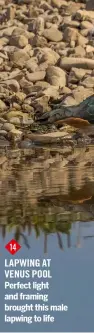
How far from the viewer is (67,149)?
8688mm

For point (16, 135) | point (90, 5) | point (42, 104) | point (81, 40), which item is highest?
point (90, 5)

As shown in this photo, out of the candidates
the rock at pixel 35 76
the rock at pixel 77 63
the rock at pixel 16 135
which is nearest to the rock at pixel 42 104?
the rock at pixel 35 76

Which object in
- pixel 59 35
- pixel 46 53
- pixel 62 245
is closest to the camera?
pixel 62 245

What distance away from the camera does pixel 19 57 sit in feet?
35.9

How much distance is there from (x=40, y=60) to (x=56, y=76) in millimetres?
643

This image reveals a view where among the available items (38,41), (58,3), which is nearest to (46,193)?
(38,41)

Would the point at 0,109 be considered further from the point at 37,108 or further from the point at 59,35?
the point at 59,35

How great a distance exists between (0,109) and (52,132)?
0.95m

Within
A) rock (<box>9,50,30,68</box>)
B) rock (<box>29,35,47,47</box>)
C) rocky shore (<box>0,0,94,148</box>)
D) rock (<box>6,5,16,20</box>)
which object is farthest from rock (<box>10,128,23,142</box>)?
rock (<box>6,5,16,20</box>)

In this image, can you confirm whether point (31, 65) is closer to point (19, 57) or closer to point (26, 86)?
point (19, 57)

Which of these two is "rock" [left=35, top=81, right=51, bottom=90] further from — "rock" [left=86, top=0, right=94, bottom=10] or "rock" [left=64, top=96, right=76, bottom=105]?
"rock" [left=86, top=0, right=94, bottom=10]

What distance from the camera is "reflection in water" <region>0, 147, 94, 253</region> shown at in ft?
16.0

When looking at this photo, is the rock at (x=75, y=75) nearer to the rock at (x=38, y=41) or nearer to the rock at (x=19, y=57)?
the rock at (x=19, y=57)

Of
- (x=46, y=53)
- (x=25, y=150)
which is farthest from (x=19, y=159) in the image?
(x=46, y=53)
